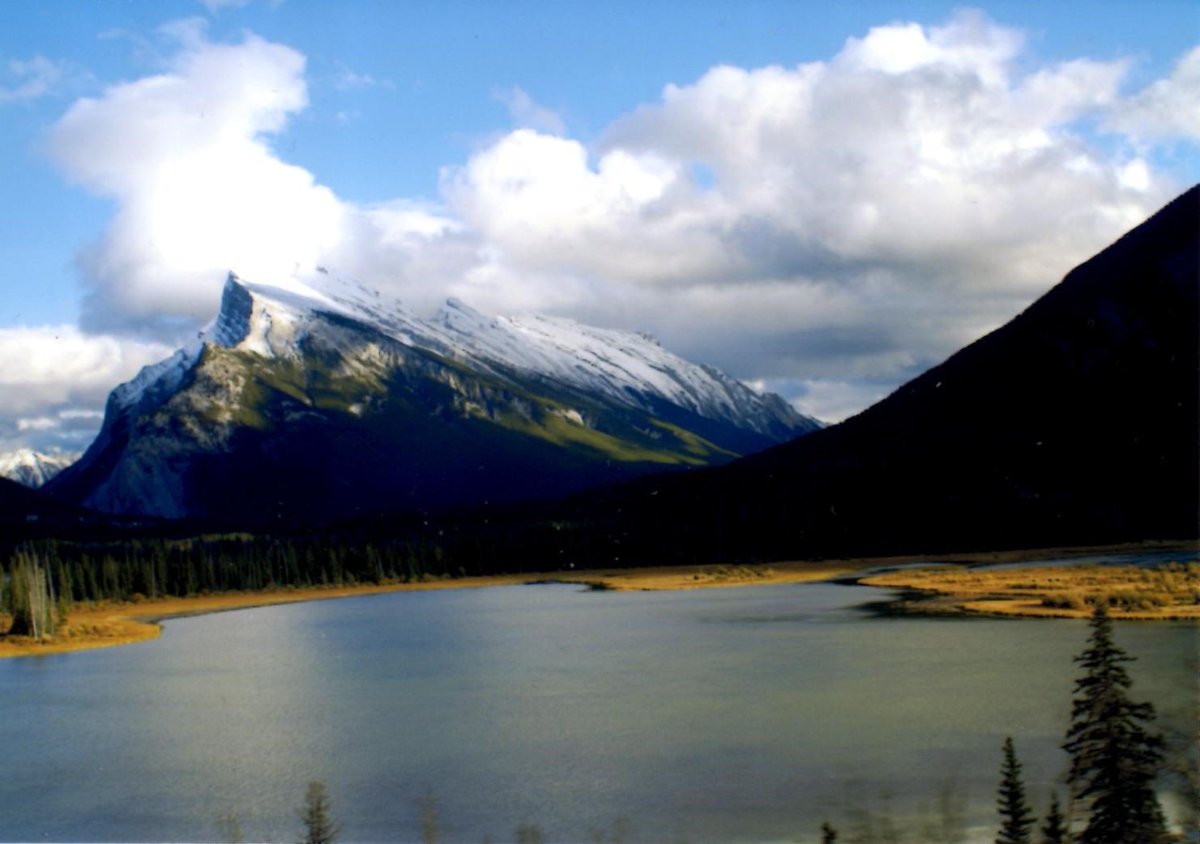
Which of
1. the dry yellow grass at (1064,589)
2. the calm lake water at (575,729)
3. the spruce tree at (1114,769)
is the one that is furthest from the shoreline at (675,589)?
the spruce tree at (1114,769)

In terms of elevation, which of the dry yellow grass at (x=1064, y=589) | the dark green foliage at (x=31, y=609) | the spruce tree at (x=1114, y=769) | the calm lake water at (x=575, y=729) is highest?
the dark green foliage at (x=31, y=609)

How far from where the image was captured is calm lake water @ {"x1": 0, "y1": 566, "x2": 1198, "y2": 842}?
140 feet

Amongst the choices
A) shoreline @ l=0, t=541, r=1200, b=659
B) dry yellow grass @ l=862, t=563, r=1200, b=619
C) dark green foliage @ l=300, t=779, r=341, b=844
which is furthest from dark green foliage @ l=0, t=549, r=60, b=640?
dry yellow grass @ l=862, t=563, r=1200, b=619

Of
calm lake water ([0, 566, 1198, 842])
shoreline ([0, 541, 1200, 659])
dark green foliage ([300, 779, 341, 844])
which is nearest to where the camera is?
dark green foliage ([300, 779, 341, 844])

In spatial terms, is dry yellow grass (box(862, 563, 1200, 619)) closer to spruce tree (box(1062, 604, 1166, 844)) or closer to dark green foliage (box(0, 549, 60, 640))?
spruce tree (box(1062, 604, 1166, 844))

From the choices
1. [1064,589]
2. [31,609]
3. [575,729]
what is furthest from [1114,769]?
[31,609]

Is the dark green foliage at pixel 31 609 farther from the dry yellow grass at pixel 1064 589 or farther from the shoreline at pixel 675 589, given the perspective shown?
the dry yellow grass at pixel 1064 589

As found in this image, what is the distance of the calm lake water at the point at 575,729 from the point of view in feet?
140

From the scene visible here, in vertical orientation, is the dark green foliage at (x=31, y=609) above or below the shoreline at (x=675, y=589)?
above

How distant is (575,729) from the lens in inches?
2222

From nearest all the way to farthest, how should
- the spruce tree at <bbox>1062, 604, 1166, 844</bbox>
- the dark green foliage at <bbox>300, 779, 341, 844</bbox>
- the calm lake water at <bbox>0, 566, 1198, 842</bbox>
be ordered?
the spruce tree at <bbox>1062, 604, 1166, 844</bbox>, the dark green foliage at <bbox>300, 779, 341, 844</bbox>, the calm lake water at <bbox>0, 566, 1198, 842</bbox>

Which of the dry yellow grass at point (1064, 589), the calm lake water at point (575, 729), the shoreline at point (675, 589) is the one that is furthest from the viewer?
the shoreline at point (675, 589)

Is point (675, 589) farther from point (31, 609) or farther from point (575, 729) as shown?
point (575, 729)

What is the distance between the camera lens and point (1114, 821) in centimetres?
2978
